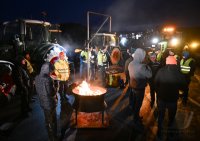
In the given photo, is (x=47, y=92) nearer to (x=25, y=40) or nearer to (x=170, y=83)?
(x=170, y=83)

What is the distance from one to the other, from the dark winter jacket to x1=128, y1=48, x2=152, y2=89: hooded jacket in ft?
2.99

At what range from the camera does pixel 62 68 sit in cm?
895

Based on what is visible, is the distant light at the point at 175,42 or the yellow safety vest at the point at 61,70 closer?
the yellow safety vest at the point at 61,70

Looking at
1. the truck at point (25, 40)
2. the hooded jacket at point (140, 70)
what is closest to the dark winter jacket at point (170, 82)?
the hooded jacket at point (140, 70)

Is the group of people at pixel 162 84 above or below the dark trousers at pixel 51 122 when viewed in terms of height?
above

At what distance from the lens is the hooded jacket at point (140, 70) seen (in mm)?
6523

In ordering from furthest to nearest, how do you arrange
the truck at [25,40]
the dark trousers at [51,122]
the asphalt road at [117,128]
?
the truck at [25,40]
the asphalt road at [117,128]
the dark trousers at [51,122]

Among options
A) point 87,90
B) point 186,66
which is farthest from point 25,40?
point 186,66

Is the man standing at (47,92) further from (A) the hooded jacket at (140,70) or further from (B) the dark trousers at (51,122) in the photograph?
(A) the hooded jacket at (140,70)

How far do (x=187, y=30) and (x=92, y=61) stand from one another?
27.6 meters

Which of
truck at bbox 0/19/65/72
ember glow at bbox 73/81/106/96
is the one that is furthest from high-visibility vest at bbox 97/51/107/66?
ember glow at bbox 73/81/106/96

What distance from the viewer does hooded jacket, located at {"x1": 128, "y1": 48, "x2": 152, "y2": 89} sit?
6.52m

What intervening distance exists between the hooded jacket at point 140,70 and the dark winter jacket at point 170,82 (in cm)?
91

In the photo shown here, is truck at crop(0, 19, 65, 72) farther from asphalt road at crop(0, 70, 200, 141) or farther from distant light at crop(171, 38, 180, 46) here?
distant light at crop(171, 38, 180, 46)
